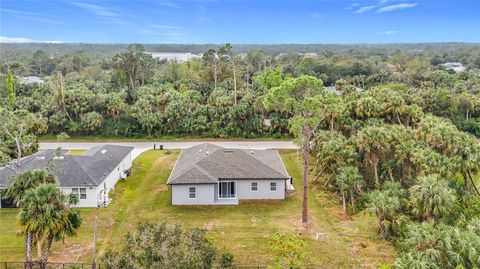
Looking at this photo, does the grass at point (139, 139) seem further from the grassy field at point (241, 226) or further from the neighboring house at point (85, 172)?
the grassy field at point (241, 226)

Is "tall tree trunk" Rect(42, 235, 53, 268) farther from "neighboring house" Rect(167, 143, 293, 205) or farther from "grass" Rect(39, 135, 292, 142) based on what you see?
"grass" Rect(39, 135, 292, 142)

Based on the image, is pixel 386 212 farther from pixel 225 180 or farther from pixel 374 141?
pixel 225 180

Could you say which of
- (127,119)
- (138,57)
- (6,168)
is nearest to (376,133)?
(6,168)

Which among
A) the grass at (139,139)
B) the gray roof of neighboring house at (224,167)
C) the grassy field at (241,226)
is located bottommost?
the grassy field at (241,226)

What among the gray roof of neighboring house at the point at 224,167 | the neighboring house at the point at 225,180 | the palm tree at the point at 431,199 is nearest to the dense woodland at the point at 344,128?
the palm tree at the point at 431,199

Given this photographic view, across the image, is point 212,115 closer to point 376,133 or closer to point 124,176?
point 124,176

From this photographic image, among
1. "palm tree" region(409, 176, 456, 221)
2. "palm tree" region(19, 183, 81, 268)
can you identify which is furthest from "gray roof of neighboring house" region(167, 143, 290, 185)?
"palm tree" region(19, 183, 81, 268)
